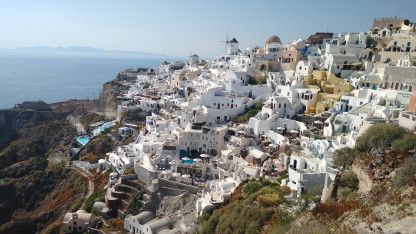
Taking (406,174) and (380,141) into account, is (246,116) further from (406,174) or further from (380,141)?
(406,174)

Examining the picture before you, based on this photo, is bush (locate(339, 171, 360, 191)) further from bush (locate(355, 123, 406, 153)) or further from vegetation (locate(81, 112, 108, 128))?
vegetation (locate(81, 112, 108, 128))

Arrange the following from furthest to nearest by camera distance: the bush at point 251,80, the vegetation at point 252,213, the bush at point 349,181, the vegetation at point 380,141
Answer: the bush at point 251,80
the vegetation at point 252,213
the vegetation at point 380,141
the bush at point 349,181

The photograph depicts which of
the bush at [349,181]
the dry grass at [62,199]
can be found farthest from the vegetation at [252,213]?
the dry grass at [62,199]

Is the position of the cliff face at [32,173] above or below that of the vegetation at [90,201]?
below

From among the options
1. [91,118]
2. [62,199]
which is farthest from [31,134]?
[62,199]

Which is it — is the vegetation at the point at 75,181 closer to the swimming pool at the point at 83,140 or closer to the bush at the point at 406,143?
the swimming pool at the point at 83,140

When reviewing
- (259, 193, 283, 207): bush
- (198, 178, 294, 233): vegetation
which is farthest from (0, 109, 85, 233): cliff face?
(259, 193, 283, 207): bush
